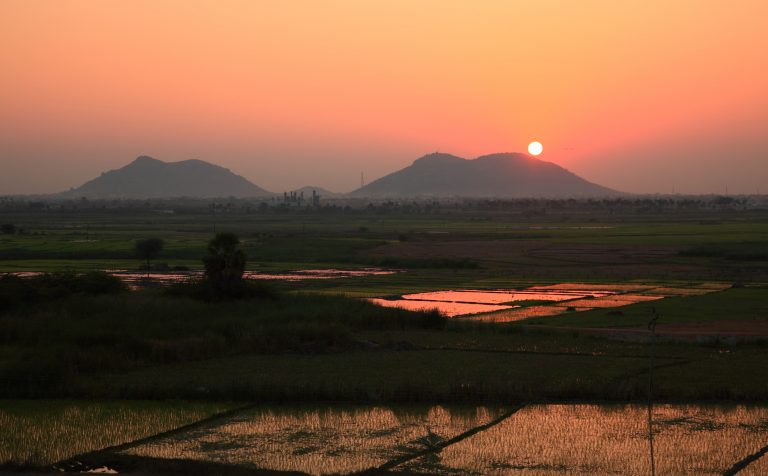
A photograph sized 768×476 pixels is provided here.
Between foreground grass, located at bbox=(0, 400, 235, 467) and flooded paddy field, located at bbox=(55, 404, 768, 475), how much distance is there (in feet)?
1.81

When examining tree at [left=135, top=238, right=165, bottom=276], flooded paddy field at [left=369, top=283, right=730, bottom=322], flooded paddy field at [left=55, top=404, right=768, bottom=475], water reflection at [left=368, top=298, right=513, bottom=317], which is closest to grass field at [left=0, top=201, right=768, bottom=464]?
flooded paddy field at [left=55, top=404, right=768, bottom=475]

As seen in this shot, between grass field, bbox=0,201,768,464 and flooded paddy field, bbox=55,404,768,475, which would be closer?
flooded paddy field, bbox=55,404,768,475

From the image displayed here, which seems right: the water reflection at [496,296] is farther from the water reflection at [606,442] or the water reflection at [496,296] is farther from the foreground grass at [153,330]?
the water reflection at [606,442]

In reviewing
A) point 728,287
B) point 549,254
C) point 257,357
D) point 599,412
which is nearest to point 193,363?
point 257,357

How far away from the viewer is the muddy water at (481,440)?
13219 mm

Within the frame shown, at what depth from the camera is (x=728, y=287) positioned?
130 feet

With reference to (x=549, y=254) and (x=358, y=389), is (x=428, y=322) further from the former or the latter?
(x=549, y=254)

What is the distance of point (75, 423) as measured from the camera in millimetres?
15805

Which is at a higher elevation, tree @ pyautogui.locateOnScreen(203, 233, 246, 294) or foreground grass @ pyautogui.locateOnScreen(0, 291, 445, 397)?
tree @ pyautogui.locateOnScreen(203, 233, 246, 294)

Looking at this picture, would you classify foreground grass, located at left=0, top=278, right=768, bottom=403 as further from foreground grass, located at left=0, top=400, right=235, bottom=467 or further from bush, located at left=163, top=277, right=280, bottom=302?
foreground grass, located at left=0, top=400, right=235, bottom=467

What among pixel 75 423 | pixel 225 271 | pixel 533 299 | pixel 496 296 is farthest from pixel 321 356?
pixel 496 296

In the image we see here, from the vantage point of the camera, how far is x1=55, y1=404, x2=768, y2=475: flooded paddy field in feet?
43.3

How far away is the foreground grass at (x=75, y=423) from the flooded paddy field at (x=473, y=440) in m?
0.55

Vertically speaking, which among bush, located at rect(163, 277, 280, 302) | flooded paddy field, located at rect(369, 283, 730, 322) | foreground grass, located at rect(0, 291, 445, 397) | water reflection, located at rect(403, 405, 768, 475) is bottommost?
water reflection, located at rect(403, 405, 768, 475)
